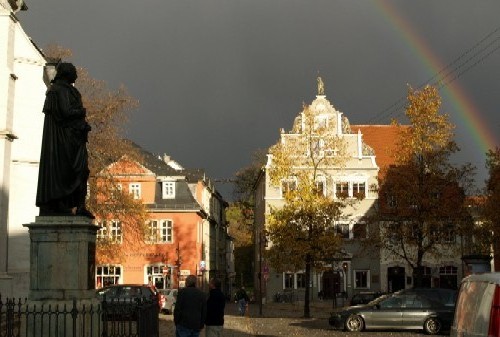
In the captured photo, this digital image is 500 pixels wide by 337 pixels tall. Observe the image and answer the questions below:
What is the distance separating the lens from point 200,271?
226 feet

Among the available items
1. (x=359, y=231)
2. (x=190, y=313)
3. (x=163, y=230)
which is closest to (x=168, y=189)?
(x=163, y=230)

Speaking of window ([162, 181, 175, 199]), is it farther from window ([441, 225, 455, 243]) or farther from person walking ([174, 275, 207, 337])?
person walking ([174, 275, 207, 337])

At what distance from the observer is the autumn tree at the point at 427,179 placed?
41250 mm

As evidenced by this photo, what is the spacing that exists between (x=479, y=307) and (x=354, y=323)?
21.6 metres

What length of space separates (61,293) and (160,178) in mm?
56451

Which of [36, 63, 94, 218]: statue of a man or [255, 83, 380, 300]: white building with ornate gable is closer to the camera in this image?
[36, 63, 94, 218]: statue of a man

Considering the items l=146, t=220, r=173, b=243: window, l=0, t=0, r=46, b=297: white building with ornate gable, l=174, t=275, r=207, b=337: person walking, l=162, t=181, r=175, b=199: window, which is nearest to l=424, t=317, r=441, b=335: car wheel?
l=0, t=0, r=46, b=297: white building with ornate gable

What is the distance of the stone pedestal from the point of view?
40.7ft

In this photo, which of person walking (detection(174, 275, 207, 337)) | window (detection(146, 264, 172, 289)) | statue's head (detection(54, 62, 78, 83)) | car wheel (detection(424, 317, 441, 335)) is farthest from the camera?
window (detection(146, 264, 172, 289))

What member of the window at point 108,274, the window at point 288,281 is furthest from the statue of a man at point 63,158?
the window at point 108,274

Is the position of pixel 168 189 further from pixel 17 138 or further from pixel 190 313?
pixel 190 313

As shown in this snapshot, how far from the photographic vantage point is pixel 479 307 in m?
8.96

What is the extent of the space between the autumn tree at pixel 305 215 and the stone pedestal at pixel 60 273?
1182 inches

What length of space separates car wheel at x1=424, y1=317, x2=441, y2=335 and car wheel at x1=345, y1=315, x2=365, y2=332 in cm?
246
